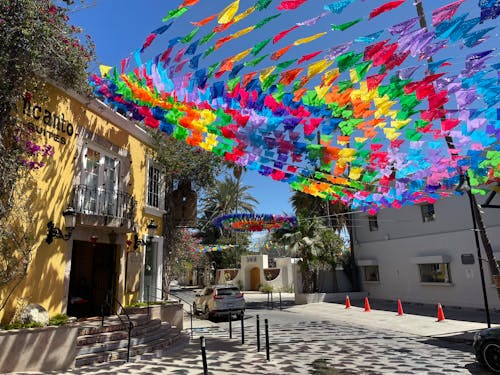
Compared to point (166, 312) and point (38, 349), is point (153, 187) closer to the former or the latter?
point (166, 312)

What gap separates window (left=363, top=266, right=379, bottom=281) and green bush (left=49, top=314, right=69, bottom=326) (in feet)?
70.7

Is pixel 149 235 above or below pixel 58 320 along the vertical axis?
above

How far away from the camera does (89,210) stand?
11.6m

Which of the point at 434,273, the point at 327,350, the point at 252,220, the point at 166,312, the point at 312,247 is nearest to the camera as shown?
the point at 327,350

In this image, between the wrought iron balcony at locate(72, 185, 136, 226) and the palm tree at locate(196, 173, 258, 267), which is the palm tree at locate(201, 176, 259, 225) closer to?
the palm tree at locate(196, 173, 258, 267)

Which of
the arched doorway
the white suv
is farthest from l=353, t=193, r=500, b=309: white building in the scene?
the arched doorway

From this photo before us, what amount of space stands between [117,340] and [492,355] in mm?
9268

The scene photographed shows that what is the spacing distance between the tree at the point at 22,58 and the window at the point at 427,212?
20.2 metres

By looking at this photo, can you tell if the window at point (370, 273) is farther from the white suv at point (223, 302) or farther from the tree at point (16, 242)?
the tree at point (16, 242)

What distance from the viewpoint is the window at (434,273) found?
66.9ft

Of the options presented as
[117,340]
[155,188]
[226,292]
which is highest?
[155,188]

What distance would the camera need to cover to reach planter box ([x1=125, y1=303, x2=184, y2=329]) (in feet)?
41.0

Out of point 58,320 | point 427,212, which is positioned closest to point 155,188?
point 58,320

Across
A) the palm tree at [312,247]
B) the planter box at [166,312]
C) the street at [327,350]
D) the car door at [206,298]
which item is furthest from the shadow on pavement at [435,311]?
the planter box at [166,312]
